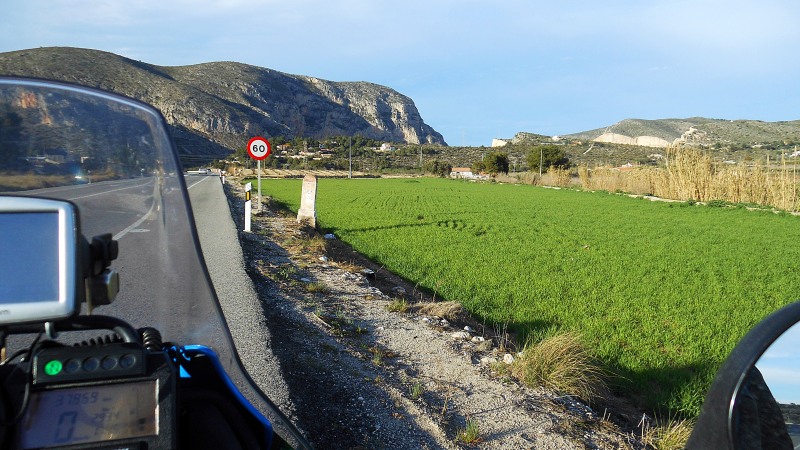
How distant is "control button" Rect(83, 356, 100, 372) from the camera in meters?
1.33

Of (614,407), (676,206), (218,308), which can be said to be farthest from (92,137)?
(676,206)

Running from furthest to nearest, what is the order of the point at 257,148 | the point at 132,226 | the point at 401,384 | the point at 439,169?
the point at 439,169 → the point at 257,148 → the point at 401,384 → the point at 132,226

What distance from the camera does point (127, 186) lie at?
1.88 m

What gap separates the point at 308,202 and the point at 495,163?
223ft

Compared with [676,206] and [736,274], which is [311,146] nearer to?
[676,206]

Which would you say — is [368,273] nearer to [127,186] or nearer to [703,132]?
[127,186]

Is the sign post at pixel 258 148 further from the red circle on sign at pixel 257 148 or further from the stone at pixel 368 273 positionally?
the stone at pixel 368 273

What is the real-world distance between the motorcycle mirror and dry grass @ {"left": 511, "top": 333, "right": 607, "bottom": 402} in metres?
3.72

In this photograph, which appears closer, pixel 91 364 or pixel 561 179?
pixel 91 364

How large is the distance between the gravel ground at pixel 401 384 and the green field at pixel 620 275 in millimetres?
1146

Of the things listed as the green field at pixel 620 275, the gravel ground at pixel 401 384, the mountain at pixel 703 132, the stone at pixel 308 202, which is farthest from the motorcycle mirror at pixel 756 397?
the mountain at pixel 703 132

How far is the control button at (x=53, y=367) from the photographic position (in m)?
1.31

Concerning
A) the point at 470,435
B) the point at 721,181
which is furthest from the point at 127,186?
the point at 721,181

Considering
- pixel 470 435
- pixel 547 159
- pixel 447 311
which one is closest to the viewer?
pixel 470 435
